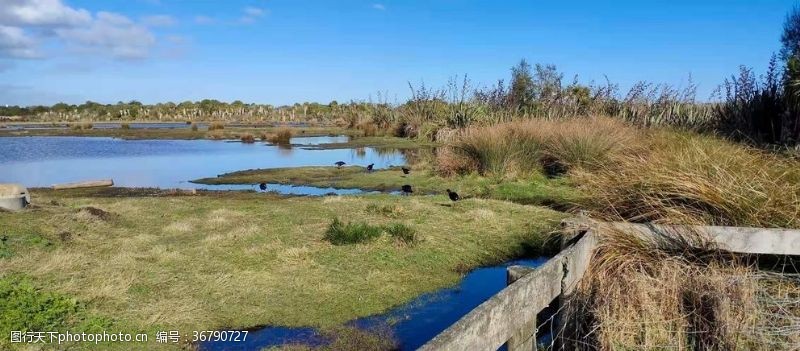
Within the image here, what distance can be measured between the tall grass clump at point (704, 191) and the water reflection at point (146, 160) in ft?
45.3

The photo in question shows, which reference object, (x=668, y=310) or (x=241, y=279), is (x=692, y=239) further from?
(x=241, y=279)

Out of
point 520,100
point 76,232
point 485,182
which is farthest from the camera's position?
point 520,100

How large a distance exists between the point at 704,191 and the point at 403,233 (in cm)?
418

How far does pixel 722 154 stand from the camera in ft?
21.8

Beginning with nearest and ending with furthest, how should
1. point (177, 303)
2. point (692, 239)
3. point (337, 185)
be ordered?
point (692, 239)
point (177, 303)
point (337, 185)

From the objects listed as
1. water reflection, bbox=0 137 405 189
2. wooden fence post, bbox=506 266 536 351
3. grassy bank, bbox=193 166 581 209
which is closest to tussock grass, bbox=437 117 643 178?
grassy bank, bbox=193 166 581 209

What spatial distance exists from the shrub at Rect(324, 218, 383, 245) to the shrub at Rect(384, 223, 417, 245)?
0.18 m

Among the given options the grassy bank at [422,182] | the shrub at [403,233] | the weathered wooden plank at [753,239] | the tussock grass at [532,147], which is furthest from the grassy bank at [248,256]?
the tussock grass at [532,147]

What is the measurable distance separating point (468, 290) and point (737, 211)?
296 cm

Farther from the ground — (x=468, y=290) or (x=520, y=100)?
(x=520, y=100)

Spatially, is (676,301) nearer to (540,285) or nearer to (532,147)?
(540,285)

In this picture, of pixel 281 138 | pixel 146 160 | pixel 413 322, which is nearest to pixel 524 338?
pixel 413 322

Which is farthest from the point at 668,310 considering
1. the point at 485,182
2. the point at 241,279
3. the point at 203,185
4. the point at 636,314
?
the point at 203,185

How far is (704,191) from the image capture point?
17.5ft
